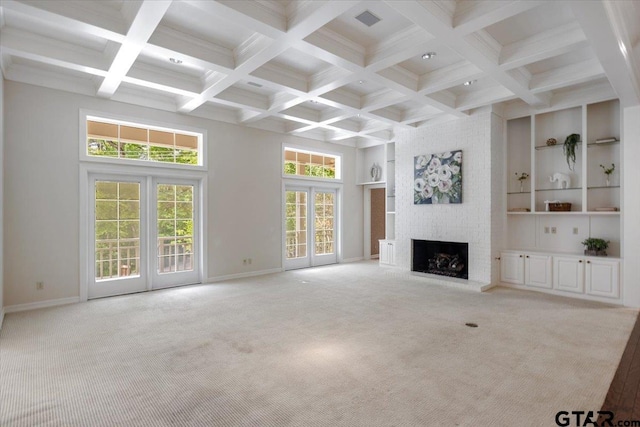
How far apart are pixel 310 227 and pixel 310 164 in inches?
58.1

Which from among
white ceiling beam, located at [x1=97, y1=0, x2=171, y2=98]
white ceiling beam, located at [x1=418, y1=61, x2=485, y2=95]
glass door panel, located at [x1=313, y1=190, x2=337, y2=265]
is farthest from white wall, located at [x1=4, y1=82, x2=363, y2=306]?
white ceiling beam, located at [x1=418, y1=61, x2=485, y2=95]

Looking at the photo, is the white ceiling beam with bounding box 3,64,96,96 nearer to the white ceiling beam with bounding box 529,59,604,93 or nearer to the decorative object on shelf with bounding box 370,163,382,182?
the decorative object on shelf with bounding box 370,163,382,182

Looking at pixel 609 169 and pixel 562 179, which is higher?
pixel 609 169

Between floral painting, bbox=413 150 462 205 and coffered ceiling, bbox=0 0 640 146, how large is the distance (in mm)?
1000

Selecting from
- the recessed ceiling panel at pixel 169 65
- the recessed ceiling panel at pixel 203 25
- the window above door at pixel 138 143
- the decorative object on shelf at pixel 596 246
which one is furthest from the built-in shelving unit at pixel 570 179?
the window above door at pixel 138 143

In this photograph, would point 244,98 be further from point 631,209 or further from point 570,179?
point 631,209

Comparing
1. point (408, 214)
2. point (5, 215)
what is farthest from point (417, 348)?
point (5, 215)

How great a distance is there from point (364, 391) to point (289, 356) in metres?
0.85

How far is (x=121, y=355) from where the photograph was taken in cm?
317

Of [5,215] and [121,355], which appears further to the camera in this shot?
[5,215]

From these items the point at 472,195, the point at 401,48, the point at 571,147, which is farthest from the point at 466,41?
the point at 472,195

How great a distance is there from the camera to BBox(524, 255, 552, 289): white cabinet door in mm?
5504

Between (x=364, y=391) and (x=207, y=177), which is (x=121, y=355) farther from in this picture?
(x=207, y=177)

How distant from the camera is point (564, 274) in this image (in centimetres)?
532
